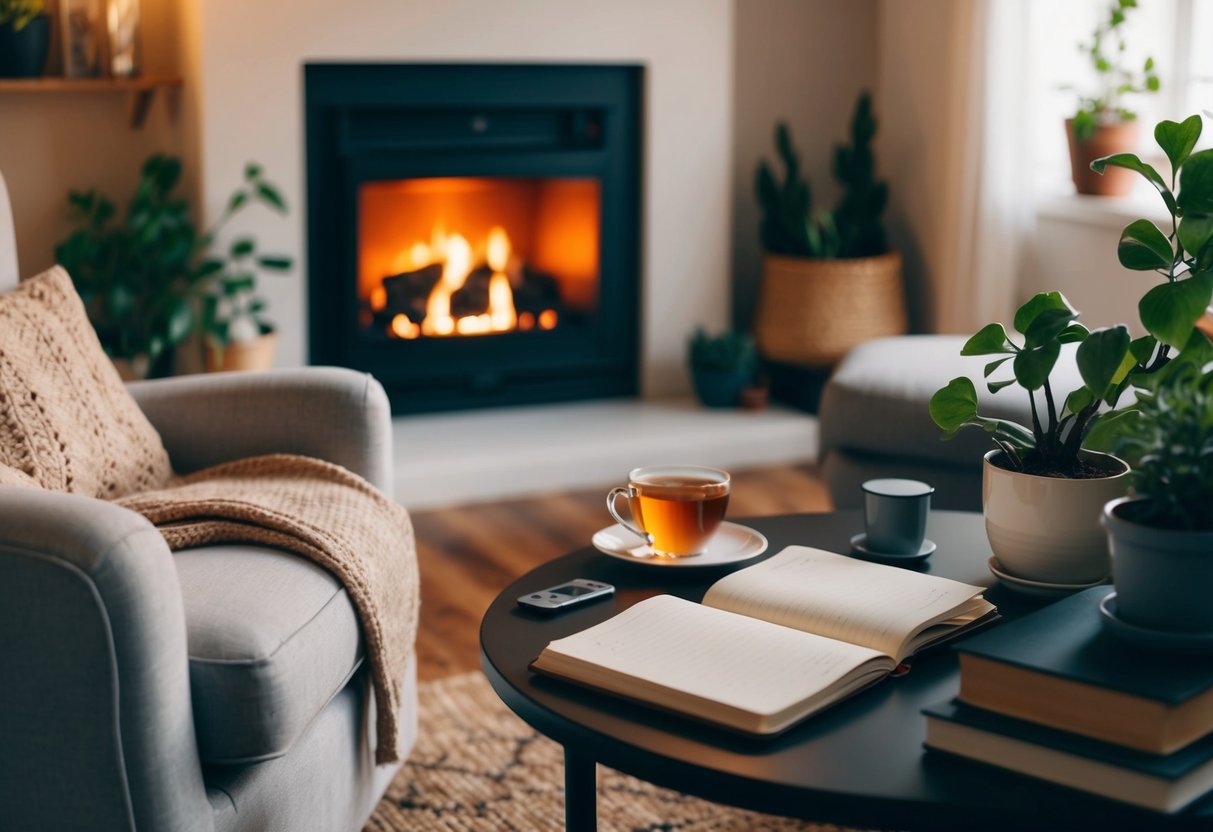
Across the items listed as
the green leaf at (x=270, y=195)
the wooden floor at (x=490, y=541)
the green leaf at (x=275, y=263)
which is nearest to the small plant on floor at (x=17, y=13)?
the green leaf at (x=270, y=195)

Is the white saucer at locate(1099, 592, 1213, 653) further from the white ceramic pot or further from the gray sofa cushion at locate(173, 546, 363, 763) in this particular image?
the gray sofa cushion at locate(173, 546, 363, 763)

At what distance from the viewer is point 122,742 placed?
1.27 meters

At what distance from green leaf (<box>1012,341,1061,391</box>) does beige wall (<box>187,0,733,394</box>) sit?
2.51 m

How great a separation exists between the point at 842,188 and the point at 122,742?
345cm

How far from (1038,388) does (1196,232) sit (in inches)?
7.3

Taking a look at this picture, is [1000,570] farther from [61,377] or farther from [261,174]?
[261,174]

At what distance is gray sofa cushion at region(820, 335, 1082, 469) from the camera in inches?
97.2

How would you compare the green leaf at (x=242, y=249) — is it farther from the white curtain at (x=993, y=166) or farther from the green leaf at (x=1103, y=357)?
the green leaf at (x=1103, y=357)

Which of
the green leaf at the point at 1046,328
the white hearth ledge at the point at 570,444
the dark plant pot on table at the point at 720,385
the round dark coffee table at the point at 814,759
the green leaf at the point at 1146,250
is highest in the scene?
the green leaf at the point at 1146,250

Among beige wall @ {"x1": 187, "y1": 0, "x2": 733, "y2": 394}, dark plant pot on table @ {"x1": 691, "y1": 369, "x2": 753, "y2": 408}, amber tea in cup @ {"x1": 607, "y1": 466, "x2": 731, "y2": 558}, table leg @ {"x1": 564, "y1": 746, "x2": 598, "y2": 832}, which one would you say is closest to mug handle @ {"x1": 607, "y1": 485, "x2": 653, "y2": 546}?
amber tea in cup @ {"x1": 607, "y1": 466, "x2": 731, "y2": 558}

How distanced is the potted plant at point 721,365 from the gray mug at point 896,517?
2408 millimetres

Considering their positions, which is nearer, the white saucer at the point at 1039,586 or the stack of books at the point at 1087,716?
the stack of books at the point at 1087,716

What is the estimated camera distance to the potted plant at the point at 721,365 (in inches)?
153

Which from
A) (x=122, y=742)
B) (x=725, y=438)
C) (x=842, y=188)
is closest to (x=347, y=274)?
(x=725, y=438)
